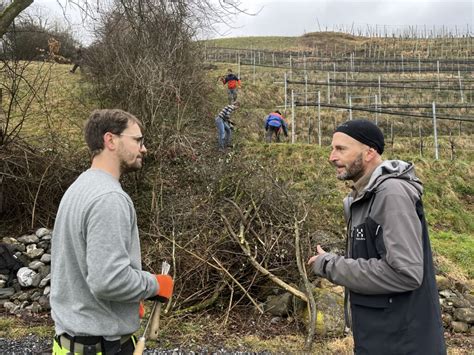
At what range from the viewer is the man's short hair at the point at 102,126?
1866 millimetres

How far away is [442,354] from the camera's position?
188cm

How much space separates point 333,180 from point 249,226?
447cm

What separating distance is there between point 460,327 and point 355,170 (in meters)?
3.91

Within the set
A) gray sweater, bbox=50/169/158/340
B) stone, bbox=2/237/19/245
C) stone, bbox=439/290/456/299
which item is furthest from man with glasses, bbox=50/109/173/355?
stone, bbox=2/237/19/245

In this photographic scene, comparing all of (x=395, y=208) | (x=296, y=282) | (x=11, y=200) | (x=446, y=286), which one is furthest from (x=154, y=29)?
(x=395, y=208)

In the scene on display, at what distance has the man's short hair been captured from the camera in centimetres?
187

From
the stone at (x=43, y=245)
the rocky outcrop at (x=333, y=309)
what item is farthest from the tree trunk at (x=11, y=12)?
the rocky outcrop at (x=333, y=309)

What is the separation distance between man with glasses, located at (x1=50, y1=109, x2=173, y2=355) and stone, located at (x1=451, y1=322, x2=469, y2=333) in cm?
436

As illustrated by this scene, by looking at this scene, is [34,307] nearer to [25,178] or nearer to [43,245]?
[43,245]

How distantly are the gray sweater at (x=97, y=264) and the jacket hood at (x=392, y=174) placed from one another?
42.4 inches

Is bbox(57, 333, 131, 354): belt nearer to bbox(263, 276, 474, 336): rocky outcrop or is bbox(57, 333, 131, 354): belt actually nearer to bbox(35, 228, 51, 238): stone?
bbox(263, 276, 474, 336): rocky outcrop

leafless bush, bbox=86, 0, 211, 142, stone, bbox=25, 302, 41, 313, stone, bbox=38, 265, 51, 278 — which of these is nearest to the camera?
stone, bbox=25, 302, 41, 313

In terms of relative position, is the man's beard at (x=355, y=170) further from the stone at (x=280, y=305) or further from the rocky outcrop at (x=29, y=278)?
the rocky outcrop at (x=29, y=278)

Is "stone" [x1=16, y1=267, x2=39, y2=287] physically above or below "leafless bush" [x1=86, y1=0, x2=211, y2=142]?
below
